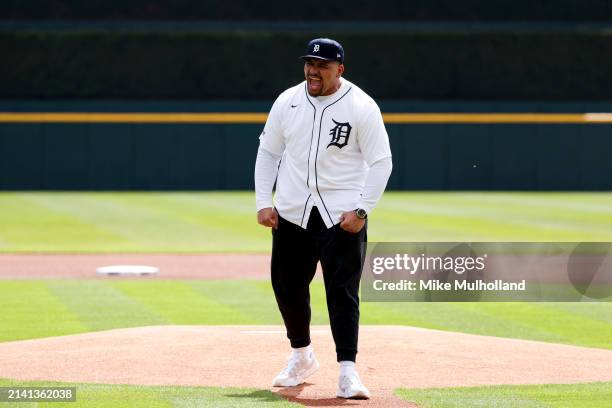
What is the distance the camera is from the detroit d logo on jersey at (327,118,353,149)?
20.2ft

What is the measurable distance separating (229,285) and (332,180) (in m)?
6.36

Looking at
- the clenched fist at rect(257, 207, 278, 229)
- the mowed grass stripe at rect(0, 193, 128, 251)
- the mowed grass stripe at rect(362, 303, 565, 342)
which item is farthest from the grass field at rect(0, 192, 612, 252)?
the clenched fist at rect(257, 207, 278, 229)

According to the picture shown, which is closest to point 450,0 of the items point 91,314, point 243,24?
point 243,24

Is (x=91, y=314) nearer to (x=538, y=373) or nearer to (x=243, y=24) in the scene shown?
(x=538, y=373)

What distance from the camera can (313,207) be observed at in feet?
20.5

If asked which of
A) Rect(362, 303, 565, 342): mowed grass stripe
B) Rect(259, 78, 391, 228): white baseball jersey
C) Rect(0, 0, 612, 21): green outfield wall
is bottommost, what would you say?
Rect(362, 303, 565, 342): mowed grass stripe

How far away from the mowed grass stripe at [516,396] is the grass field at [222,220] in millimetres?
10059

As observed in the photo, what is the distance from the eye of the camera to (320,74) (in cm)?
615

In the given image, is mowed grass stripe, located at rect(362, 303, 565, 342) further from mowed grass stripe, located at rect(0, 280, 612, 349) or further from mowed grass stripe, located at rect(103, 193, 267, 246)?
mowed grass stripe, located at rect(103, 193, 267, 246)

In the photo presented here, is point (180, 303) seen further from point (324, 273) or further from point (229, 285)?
point (324, 273)

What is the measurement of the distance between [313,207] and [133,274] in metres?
7.16

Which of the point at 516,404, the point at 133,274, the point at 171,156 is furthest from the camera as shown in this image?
the point at 171,156

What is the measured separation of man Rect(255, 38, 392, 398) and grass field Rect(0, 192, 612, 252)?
9989mm

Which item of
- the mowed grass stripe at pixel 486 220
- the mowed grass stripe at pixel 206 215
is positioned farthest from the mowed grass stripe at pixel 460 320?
the mowed grass stripe at pixel 206 215
